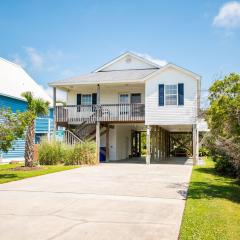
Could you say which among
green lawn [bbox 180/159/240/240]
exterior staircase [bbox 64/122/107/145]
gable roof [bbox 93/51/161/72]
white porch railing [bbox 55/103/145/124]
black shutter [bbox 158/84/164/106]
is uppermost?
gable roof [bbox 93/51/161/72]

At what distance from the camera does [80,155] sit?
839 inches

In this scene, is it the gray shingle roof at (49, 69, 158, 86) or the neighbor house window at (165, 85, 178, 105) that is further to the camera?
the gray shingle roof at (49, 69, 158, 86)

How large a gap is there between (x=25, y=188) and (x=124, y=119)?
13.0m

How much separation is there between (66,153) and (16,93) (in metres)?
7.91

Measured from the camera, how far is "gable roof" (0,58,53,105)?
83.7ft

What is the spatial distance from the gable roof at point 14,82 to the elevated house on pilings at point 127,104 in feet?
11.2

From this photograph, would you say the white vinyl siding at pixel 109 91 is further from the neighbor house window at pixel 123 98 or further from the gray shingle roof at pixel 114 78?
the gray shingle roof at pixel 114 78

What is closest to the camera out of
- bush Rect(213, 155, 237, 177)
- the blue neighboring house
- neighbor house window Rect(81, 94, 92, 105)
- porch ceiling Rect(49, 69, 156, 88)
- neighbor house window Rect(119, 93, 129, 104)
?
bush Rect(213, 155, 237, 177)

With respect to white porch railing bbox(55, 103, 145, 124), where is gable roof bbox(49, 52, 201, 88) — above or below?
above

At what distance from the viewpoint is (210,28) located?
16.9m

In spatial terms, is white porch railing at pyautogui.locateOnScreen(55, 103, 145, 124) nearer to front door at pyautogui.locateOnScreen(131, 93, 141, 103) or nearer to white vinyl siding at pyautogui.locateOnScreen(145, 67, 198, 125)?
white vinyl siding at pyautogui.locateOnScreen(145, 67, 198, 125)

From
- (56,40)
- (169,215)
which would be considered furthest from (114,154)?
(169,215)

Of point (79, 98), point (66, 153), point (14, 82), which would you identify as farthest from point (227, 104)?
point (14, 82)

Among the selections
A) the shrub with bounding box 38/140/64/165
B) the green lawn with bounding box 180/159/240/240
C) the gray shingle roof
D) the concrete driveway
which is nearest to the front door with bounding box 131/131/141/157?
the gray shingle roof
